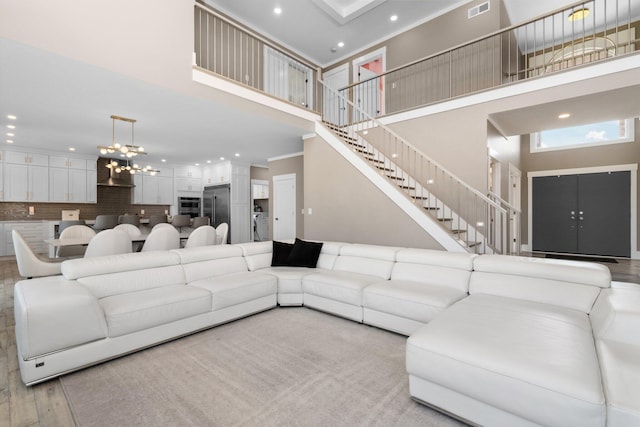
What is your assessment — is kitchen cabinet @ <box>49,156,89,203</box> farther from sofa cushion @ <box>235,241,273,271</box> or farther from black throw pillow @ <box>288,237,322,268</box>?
black throw pillow @ <box>288,237,322,268</box>

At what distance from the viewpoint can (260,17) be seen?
6539mm

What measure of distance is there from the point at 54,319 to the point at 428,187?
5.56 metres

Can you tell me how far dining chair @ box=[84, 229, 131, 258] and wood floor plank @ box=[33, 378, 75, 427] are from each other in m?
1.76

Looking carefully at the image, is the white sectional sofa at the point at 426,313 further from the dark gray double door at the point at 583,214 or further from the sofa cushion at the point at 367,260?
the dark gray double door at the point at 583,214

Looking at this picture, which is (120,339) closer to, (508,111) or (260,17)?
(508,111)

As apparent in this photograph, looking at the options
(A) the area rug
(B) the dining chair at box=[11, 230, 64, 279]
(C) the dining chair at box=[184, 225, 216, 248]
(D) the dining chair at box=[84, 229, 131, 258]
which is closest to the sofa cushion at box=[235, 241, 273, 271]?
(C) the dining chair at box=[184, 225, 216, 248]

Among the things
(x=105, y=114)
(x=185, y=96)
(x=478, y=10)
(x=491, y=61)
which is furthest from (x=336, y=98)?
(x=105, y=114)

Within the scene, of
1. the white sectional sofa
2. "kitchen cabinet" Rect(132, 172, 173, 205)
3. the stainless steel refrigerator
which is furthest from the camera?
the stainless steel refrigerator

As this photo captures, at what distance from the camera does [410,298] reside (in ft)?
8.81

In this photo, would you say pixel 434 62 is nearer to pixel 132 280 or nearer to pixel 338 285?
pixel 338 285

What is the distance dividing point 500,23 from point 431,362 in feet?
21.9

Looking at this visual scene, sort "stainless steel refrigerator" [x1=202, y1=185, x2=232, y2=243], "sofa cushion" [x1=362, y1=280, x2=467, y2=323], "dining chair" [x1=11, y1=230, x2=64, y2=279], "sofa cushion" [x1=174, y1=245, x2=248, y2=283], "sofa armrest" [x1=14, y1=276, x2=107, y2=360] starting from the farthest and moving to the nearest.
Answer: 1. "stainless steel refrigerator" [x1=202, y1=185, x2=232, y2=243]
2. "dining chair" [x1=11, y1=230, x2=64, y2=279]
3. "sofa cushion" [x1=174, y1=245, x2=248, y2=283]
4. "sofa cushion" [x1=362, y1=280, x2=467, y2=323]
5. "sofa armrest" [x1=14, y1=276, x2=107, y2=360]

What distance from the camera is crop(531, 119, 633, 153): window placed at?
7.16m

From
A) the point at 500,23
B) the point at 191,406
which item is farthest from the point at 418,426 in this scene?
the point at 500,23
